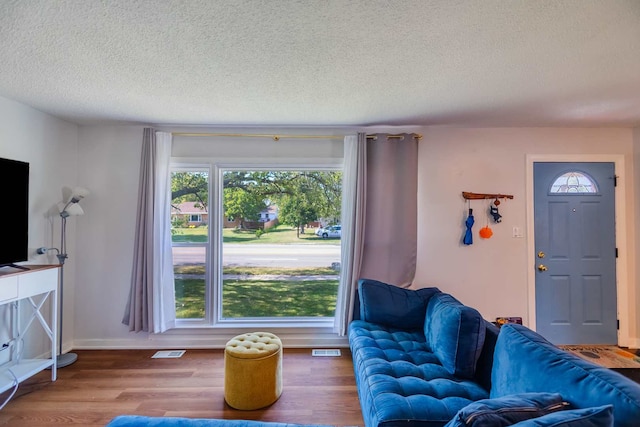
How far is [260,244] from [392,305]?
5.09 ft

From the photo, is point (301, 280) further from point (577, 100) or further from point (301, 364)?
point (577, 100)

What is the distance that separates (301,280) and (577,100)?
302cm

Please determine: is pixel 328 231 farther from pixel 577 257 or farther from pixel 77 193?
pixel 577 257

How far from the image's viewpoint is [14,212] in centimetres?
234

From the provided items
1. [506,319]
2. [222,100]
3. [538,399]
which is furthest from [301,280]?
[538,399]

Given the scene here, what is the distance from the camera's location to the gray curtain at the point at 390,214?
304cm

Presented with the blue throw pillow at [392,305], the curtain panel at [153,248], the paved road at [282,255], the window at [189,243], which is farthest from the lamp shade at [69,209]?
the blue throw pillow at [392,305]

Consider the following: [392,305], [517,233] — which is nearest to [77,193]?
[392,305]

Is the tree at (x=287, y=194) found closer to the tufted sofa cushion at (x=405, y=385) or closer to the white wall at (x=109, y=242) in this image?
the white wall at (x=109, y=242)

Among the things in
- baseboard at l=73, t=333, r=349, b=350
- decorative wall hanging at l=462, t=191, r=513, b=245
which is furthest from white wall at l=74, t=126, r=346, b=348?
decorative wall hanging at l=462, t=191, r=513, b=245

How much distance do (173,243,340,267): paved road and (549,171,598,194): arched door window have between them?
2440 millimetres

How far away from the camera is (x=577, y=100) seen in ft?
7.88

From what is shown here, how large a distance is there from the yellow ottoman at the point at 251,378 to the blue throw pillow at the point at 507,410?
144 cm

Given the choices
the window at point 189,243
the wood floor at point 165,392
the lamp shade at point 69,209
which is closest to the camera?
the wood floor at point 165,392
